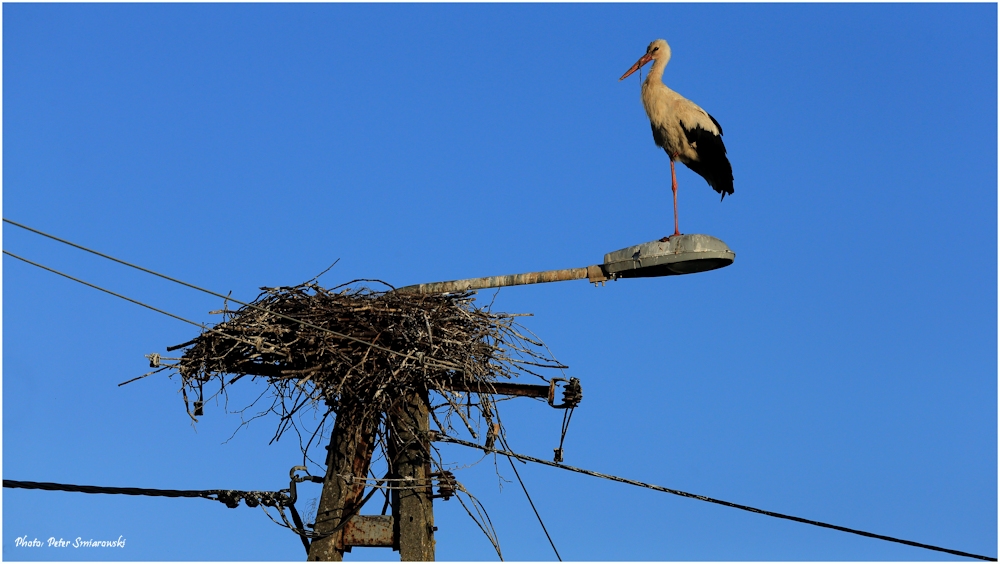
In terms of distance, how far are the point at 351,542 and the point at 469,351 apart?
1.39 m

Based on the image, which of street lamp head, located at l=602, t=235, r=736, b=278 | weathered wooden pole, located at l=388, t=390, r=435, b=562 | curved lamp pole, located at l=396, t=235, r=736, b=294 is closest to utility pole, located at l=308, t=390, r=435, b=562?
weathered wooden pole, located at l=388, t=390, r=435, b=562

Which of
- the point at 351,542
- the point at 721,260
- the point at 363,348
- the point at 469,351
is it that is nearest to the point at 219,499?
the point at 351,542

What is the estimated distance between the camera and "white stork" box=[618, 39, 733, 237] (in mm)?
10180

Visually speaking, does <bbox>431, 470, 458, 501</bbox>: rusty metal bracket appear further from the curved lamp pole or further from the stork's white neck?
the stork's white neck

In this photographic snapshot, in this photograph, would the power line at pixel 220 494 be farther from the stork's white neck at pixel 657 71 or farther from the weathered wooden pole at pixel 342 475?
the stork's white neck at pixel 657 71

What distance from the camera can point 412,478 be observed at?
7.09 m

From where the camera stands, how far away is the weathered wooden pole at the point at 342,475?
7023 millimetres

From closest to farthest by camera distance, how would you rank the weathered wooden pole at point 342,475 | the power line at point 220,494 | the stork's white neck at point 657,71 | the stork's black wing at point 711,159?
the power line at point 220,494 → the weathered wooden pole at point 342,475 → the stork's black wing at point 711,159 → the stork's white neck at point 657,71

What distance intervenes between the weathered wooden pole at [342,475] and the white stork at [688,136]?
398 centimetres

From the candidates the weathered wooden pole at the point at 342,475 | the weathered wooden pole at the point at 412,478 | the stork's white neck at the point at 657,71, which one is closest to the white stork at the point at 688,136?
the stork's white neck at the point at 657,71

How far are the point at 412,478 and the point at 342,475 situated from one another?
0.44 metres

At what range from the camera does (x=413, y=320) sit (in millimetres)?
7203

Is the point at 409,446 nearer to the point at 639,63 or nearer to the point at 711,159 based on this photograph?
the point at 711,159

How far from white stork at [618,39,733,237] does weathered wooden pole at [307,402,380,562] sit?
3.98 m
